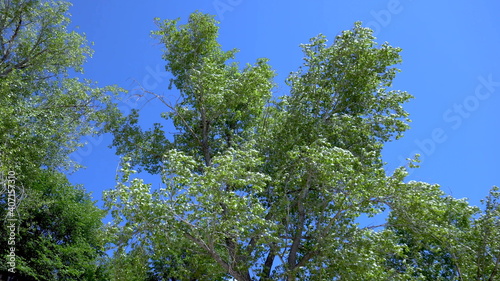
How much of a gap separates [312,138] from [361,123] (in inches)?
72.6

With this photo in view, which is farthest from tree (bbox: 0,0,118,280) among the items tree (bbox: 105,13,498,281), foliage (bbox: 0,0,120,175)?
tree (bbox: 105,13,498,281)

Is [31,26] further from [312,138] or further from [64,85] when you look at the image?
[312,138]

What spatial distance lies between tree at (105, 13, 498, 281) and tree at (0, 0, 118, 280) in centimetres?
476

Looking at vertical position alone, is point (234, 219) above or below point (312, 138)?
below

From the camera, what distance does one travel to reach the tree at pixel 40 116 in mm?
21016

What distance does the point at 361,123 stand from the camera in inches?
631

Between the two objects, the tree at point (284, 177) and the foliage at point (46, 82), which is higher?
the foliage at point (46, 82)

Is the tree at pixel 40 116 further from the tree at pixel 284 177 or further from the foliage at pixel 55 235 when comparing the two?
the tree at pixel 284 177

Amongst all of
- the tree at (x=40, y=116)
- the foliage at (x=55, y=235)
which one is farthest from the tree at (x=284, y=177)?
the foliage at (x=55, y=235)

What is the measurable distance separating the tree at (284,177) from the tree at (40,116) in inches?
187

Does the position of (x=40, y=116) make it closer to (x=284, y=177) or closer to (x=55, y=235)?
(x=55, y=235)

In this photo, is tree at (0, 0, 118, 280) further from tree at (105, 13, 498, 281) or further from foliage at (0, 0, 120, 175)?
tree at (105, 13, 498, 281)

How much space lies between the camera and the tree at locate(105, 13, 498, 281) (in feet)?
41.7

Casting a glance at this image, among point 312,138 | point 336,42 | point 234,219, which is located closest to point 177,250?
point 234,219
